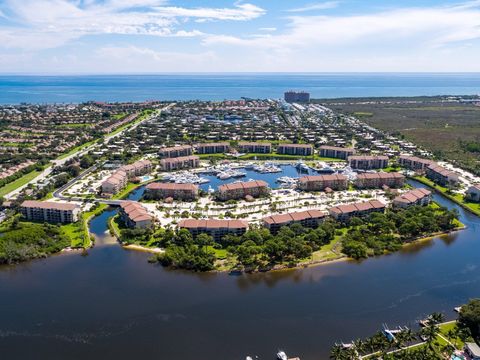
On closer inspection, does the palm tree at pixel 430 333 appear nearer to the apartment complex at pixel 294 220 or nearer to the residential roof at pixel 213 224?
the apartment complex at pixel 294 220

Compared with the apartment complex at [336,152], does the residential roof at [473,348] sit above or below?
below

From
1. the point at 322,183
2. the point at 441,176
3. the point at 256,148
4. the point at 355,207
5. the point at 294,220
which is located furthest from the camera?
the point at 256,148

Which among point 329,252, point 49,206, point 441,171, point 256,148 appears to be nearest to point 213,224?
point 329,252

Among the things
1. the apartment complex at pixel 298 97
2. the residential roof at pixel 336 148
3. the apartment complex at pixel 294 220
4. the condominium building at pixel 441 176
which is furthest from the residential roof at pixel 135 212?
the apartment complex at pixel 298 97

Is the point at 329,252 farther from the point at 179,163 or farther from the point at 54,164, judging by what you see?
the point at 54,164

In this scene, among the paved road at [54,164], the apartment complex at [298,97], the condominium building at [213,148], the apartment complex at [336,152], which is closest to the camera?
the paved road at [54,164]
